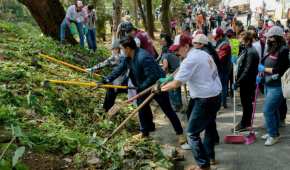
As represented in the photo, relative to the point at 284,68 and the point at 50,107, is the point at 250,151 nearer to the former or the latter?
the point at 284,68

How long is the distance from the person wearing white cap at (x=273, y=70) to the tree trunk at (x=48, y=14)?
817 cm

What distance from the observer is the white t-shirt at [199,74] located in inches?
232

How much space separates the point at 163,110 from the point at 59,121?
1.68 m

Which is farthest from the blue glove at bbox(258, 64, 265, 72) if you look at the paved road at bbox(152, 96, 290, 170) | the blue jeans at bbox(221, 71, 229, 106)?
the blue jeans at bbox(221, 71, 229, 106)

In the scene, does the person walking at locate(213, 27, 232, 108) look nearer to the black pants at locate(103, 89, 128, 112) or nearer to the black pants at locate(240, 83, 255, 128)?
the black pants at locate(240, 83, 255, 128)

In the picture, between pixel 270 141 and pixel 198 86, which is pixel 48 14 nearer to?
pixel 270 141

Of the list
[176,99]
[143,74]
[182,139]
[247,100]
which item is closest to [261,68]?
[247,100]

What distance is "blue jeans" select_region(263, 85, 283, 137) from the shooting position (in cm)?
738

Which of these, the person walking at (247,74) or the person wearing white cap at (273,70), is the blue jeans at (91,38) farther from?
the person wearing white cap at (273,70)

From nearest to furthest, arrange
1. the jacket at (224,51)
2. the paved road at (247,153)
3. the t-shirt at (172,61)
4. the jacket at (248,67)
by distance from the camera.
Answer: the paved road at (247,153), the jacket at (248,67), the t-shirt at (172,61), the jacket at (224,51)

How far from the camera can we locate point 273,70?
7.30 meters

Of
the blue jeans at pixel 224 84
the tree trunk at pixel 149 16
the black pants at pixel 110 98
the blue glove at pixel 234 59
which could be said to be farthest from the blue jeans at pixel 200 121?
the tree trunk at pixel 149 16

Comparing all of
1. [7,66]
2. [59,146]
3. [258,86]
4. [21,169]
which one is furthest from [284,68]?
[7,66]

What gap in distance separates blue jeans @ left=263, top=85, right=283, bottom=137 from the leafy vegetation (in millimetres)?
1881
